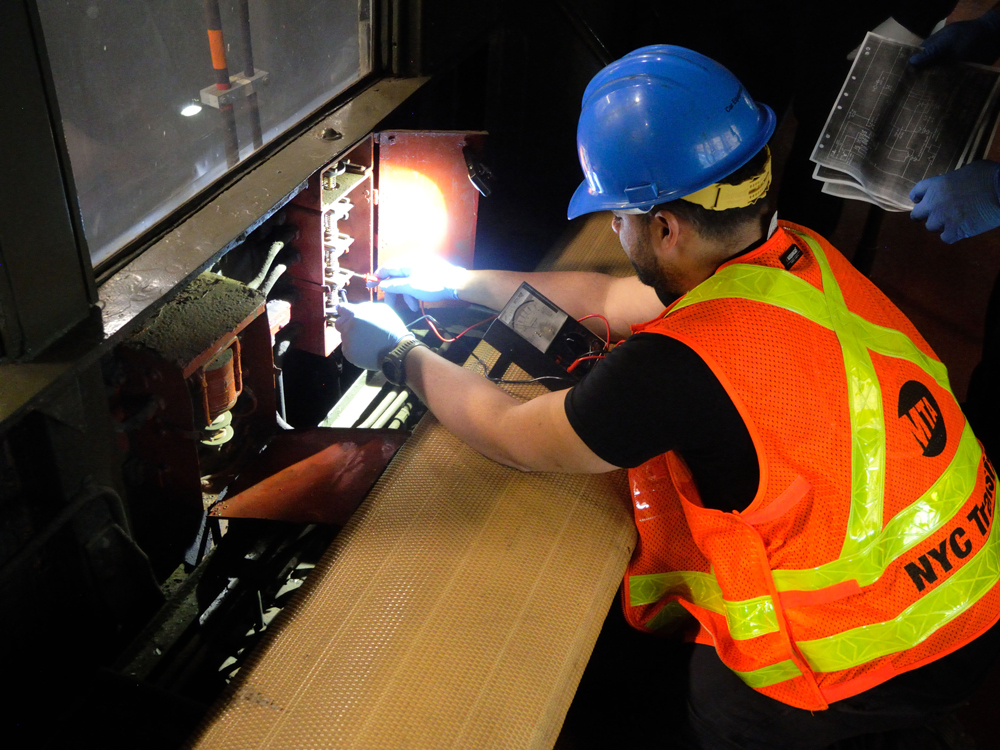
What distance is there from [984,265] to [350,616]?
3.92 m

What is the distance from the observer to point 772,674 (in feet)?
5.00

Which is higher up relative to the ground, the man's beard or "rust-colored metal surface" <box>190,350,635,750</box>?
the man's beard

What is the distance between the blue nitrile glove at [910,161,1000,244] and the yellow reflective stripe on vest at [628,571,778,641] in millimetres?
1547

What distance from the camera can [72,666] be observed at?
1.60 meters

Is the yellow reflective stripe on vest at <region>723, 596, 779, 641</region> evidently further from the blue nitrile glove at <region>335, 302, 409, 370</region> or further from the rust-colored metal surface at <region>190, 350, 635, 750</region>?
the blue nitrile glove at <region>335, 302, 409, 370</region>

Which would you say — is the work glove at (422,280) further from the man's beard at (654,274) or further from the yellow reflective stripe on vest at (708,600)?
the yellow reflective stripe on vest at (708,600)

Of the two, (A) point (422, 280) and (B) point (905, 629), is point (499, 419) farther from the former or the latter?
(B) point (905, 629)

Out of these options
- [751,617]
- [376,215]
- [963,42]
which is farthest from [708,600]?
[963,42]

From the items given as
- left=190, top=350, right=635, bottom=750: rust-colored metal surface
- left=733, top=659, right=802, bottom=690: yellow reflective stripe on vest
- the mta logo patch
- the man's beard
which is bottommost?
left=733, top=659, right=802, bottom=690: yellow reflective stripe on vest

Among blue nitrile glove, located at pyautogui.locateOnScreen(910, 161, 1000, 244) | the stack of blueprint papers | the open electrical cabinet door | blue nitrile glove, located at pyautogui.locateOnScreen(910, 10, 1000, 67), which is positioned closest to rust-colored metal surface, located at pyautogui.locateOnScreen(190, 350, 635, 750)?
the open electrical cabinet door

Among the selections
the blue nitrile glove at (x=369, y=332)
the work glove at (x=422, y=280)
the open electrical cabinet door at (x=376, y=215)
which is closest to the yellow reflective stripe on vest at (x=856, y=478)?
the blue nitrile glove at (x=369, y=332)

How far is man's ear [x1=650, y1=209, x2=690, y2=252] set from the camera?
4.90 ft

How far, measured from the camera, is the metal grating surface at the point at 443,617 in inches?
46.6

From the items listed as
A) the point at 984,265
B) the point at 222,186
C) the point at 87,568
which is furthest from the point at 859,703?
the point at 984,265
